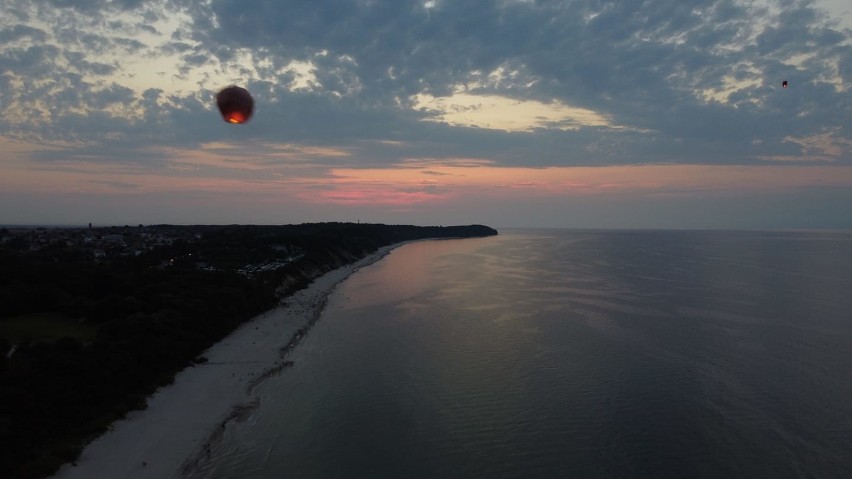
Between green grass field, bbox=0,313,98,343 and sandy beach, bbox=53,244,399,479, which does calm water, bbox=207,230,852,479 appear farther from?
green grass field, bbox=0,313,98,343

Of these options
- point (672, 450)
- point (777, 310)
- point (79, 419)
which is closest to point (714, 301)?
point (777, 310)

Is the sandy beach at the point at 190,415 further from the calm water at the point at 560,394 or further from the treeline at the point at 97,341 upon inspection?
the calm water at the point at 560,394

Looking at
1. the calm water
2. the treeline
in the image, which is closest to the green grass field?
the treeline

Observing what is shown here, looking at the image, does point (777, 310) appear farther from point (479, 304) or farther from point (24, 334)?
point (24, 334)

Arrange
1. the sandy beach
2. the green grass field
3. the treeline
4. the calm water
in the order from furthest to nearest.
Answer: the green grass field < the calm water < the treeline < the sandy beach

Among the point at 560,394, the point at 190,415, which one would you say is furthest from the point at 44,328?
the point at 560,394

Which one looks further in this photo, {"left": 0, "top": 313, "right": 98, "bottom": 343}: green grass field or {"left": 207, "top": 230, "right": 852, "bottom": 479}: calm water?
{"left": 0, "top": 313, "right": 98, "bottom": 343}: green grass field

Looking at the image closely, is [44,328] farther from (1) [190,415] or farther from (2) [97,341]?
(1) [190,415]

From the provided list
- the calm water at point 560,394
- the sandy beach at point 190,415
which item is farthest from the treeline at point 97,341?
the calm water at point 560,394
